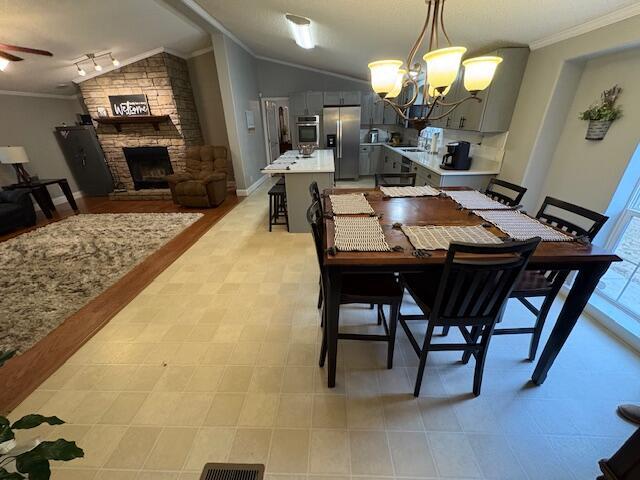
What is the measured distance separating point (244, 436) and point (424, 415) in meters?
1.01

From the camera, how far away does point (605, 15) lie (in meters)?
1.88

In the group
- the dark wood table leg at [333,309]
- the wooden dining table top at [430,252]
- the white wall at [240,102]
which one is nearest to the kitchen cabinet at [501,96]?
the wooden dining table top at [430,252]

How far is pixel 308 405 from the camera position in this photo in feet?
5.04

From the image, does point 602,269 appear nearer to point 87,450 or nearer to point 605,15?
point 605,15

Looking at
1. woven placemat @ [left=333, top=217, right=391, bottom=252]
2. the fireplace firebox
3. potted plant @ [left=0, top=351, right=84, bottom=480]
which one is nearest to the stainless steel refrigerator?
the fireplace firebox

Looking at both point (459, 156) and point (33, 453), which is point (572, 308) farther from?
point (459, 156)

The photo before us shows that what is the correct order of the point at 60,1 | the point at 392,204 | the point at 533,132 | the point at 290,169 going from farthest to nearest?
the point at 290,169 → the point at 60,1 → the point at 533,132 → the point at 392,204

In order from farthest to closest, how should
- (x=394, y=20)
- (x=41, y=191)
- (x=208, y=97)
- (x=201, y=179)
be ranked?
(x=208, y=97)
(x=201, y=179)
(x=41, y=191)
(x=394, y=20)

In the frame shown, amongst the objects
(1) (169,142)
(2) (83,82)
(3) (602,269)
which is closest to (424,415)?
(3) (602,269)

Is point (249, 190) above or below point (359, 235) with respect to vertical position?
below

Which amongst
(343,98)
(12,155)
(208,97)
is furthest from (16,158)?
(343,98)

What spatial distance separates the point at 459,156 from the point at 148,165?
6.08m

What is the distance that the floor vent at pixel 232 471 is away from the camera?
1228 mm

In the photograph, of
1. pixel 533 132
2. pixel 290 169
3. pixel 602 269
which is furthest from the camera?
pixel 290 169
